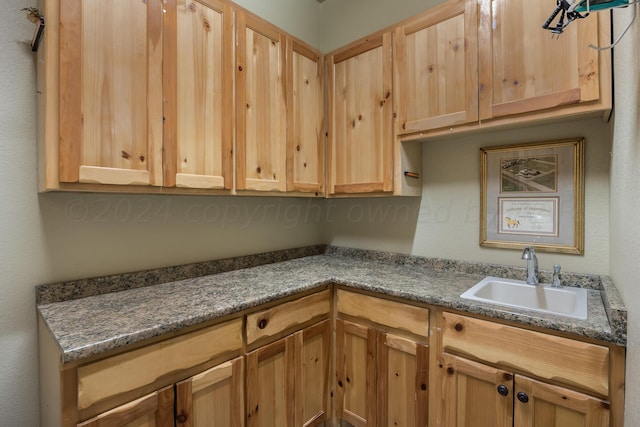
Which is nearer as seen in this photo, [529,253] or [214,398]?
[214,398]

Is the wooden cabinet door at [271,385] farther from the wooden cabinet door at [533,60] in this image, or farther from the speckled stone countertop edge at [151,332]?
the wooden cabinet door at [533,60]

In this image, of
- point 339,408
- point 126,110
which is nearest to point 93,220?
point 126,110

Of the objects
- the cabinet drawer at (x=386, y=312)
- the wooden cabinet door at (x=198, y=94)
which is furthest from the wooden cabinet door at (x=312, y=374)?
the wooden cabinet door at (x=198, y=94)

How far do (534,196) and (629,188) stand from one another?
0.71m

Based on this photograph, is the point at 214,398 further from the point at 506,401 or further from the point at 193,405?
the point at 506,401

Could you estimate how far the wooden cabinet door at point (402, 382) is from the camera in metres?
1.41

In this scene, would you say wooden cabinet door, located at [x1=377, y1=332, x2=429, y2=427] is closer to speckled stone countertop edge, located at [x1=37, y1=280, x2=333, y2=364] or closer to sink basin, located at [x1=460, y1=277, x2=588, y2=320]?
sink basin, located at [x1=460, y1=277, x2=588, y2=320]

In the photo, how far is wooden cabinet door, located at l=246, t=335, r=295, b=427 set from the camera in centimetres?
132

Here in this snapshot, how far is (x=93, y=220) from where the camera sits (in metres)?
1.41

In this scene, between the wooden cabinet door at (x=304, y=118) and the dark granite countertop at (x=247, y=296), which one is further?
the wooden cabinet door at (x=304, y=118)

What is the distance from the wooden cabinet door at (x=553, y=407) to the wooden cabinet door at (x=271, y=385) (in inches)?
36.9

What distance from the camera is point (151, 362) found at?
1032 millimetres

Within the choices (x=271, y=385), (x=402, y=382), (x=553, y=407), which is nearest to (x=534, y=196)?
(x=553, y=407)

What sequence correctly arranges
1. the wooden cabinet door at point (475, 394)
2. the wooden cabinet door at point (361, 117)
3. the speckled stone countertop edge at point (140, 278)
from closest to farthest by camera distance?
1. the wooden cabinet door at point (475, 394)
2. the speckled stone countertop edge at point (140, 278)
3. the wooden cabinet door at point (361, 117)
